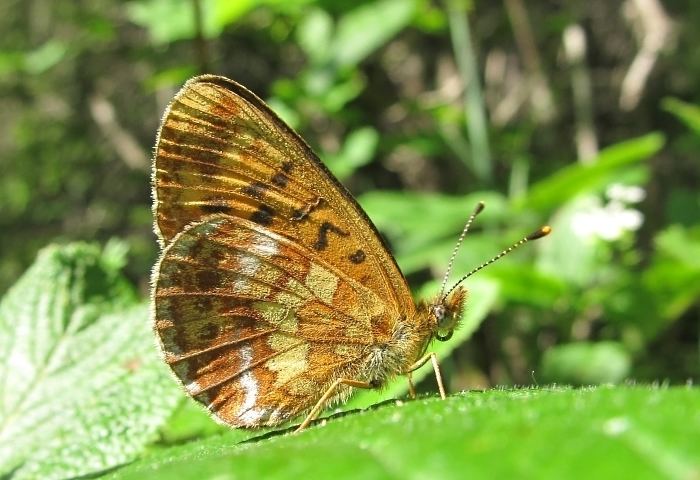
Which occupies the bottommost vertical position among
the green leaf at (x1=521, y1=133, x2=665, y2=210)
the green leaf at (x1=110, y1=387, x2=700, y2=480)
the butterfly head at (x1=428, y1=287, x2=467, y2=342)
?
the butterfly head at (x1=428, y1=287, x2=467, y2=342)

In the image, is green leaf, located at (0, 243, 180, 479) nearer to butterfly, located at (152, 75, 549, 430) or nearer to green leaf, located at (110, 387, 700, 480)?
butterfly, located at (152, 75, 549, 430)

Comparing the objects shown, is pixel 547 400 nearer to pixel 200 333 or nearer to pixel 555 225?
pixel 200 333

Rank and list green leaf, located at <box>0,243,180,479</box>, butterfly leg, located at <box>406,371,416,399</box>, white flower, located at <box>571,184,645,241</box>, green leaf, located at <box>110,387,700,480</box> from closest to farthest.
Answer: green leaf, located at <box>110,387,700,480</box> < green leaf, located at <box>0,243,180,479</box> < butterfly leg, located at <box>406,371,416,399</box> < white flower, located at <box>571,184,645,241</box>

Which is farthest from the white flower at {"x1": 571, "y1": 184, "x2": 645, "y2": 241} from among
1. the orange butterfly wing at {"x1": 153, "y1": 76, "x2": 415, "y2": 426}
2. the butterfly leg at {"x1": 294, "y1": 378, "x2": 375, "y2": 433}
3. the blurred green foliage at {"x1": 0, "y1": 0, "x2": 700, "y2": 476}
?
the butterfly leg at {"x1": 294, "y1": 378, "x2": 375, "y2": 433}

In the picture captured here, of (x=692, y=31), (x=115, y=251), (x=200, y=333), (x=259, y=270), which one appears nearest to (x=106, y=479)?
(x=200, y=333)

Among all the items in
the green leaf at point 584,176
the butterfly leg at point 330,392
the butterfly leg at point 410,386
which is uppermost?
the green leaf at point 584,176

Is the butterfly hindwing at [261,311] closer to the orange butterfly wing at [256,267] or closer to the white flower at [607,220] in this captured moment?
the orange butterfly wing at [256,267]

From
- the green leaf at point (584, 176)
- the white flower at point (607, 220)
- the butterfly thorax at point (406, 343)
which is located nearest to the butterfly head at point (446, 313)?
the butterfly thorax at point (406, 343)
